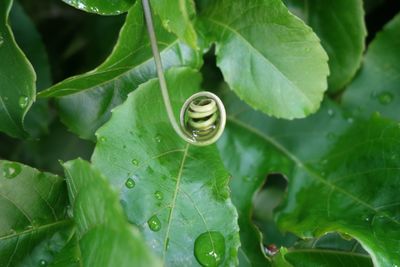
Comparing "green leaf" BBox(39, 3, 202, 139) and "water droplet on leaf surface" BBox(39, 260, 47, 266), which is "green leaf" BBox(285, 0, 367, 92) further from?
"water droplet on leaf surface" BBox(39, 260, 47, 266)

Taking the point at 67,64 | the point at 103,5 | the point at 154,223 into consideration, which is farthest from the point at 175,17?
the point at 67,64

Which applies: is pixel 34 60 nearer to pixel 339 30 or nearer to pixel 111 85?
pixel 111 85

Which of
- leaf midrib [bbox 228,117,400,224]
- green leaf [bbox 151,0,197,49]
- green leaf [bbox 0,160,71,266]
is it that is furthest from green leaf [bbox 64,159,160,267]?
leaf midrib [bbox 228,117,400,224]

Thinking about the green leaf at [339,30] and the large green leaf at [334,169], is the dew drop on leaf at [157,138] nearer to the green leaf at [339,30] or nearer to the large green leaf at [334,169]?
the large green leaf at [334,169]

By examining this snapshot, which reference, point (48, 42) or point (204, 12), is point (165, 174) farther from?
point (48, 42)

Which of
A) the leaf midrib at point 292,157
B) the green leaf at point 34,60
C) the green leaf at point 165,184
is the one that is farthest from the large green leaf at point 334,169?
the green leaf at point 34,60

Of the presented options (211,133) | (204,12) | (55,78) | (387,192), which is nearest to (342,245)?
(387,192)

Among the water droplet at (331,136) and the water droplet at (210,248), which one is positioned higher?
the water droplet at (210,248)
